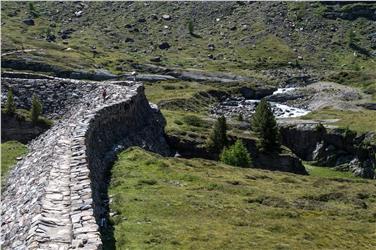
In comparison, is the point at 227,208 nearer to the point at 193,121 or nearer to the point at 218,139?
the point at 218,139

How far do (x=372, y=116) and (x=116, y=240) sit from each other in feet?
360

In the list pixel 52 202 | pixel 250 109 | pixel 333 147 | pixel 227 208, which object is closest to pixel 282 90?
pixel 250 109

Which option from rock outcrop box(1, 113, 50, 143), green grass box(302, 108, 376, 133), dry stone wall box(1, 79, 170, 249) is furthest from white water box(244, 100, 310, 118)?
rock outcrop box(1, 113, 50, 143)

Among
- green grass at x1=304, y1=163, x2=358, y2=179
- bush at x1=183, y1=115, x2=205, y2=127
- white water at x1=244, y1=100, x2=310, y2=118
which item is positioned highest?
bush at x1=183, y1=115, x2=205, y2=127

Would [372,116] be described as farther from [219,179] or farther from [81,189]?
[81,189]

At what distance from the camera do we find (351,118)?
125188 mm

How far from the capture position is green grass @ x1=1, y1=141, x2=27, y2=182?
42125mm

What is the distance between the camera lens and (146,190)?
→ 38594 mm

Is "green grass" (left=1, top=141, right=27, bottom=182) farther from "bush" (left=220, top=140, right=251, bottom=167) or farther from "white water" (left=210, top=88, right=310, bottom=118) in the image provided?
"white water" (left=210, top=88, right=310, bottom=118)

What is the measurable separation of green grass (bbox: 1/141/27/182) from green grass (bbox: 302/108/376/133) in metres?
77.9

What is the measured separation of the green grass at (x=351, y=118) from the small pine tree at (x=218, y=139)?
39094 mm

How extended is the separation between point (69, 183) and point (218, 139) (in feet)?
186

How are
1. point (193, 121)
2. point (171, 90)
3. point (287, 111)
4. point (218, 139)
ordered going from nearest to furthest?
1. point (218, 139)
2. point (193, 121)
3. point (287, 111)
4. point (171, 90)

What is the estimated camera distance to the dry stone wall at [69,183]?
69.9 ft
